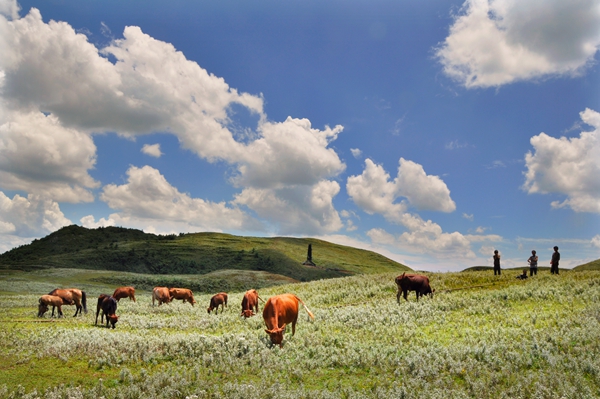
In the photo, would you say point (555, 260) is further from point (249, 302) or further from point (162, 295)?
point (162, 295)

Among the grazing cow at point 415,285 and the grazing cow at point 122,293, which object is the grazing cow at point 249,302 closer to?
the grazing cow at point 415,285

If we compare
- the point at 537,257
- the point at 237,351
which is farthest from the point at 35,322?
the point at 537,257

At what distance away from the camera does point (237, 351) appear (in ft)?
49.4

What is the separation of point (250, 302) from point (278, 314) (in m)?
10.5

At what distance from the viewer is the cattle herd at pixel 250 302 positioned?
1677 centimetres

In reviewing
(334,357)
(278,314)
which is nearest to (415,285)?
(278,314)

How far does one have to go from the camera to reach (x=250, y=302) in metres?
26.8

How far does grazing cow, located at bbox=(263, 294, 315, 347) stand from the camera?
1588 centimetres

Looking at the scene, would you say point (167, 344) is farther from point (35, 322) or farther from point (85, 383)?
point (35, 322)

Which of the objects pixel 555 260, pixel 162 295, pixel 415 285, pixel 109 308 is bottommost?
pixel 162 295

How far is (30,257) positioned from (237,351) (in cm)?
13130

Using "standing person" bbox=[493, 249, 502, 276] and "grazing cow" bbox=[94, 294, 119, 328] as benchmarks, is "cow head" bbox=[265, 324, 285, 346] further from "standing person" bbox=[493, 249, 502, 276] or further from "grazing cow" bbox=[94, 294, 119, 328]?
"standing person" bbox=[493, 249, 502, 276]

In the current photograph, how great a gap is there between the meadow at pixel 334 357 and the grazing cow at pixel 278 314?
1.88 feet

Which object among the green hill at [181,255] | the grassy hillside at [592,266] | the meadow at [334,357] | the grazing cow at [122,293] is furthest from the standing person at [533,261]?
the green hill at [181,255]
